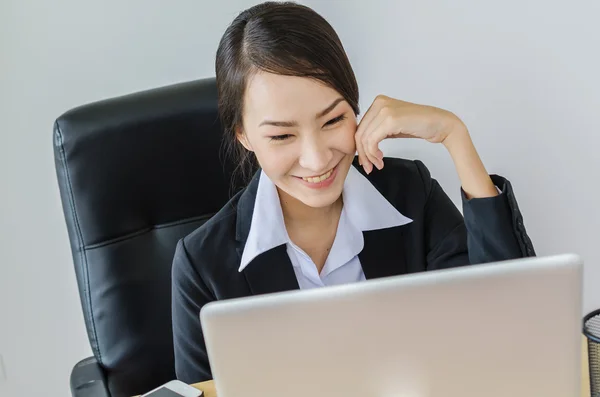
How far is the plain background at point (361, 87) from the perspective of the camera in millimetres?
1271

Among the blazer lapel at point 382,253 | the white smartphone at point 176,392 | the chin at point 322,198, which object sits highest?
the chin at point 322,198

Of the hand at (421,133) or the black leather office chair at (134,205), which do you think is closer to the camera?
the hand at (421,133)

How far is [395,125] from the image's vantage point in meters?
1.14

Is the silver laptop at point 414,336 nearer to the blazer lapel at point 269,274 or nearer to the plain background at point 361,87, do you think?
the blazer lapel at point 269,274

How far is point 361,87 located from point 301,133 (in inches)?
31.3

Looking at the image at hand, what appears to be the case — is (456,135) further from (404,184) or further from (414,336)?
(414,336)

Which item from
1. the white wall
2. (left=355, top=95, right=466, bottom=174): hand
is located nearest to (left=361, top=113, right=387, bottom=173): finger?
(left=355, top=95, right=466, bottom=174): hand

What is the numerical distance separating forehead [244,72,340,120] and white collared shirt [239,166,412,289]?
0.71 ft

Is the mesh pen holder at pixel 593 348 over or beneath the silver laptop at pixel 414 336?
beneath

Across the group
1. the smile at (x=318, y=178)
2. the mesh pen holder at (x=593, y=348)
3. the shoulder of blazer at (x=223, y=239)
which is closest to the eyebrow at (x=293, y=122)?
the smile at (x=318, y=178)

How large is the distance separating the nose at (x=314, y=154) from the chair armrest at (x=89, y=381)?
1.84ft

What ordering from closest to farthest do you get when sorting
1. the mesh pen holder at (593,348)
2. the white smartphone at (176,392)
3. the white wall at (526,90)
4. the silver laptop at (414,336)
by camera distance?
the silver laptop at (414,336), the mesh pen holder at (593,348), the white smartphone at (176,392), the white wall at (526,90)

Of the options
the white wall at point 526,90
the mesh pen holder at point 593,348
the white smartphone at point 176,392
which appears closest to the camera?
the mesh pen holder at point 593,348

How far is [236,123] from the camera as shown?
1179 millimetres
